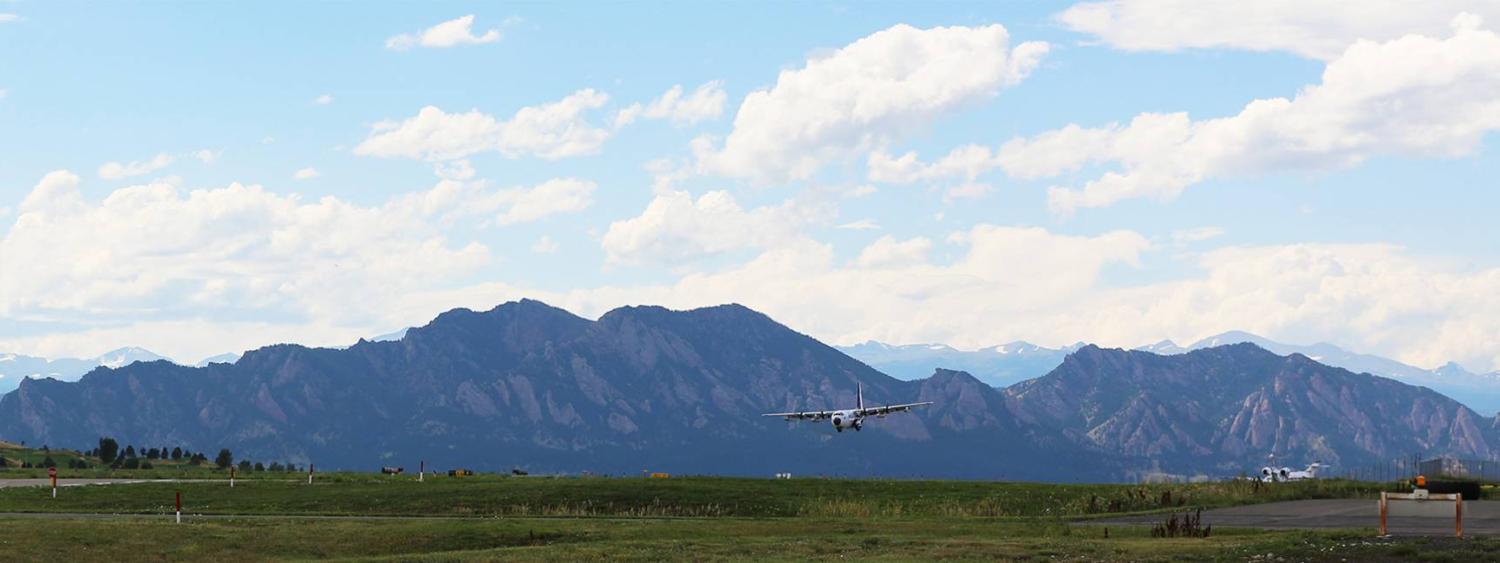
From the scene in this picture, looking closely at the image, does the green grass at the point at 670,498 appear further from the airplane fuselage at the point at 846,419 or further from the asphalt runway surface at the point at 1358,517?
the airplane fuselage at the point at 846,419

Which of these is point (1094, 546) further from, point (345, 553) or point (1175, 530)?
point (345, 553)

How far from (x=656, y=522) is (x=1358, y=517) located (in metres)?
27.0

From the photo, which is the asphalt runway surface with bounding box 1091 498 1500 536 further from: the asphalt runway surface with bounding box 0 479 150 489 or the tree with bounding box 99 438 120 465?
the tree with bounding box 99 438 120 465

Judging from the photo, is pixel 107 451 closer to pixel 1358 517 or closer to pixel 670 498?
pixel 670 498

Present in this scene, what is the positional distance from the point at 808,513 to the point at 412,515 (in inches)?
712

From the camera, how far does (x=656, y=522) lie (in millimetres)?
65250

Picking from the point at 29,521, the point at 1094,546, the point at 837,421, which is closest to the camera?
the point at 1094,546

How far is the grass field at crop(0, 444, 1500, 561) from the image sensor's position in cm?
4778

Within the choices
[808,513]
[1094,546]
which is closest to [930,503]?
[808,513]

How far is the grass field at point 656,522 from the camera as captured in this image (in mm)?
47781

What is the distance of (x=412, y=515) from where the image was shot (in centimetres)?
7438

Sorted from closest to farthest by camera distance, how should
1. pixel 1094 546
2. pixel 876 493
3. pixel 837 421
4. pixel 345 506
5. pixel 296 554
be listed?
pixel 1094 546
pixel 296 554
pixel 345 506
pixel 876 493
pixel 837 421

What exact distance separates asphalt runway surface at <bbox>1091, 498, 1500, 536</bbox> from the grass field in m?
3.49

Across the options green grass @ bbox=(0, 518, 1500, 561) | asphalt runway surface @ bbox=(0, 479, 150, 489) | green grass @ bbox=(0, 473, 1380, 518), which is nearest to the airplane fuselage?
green grass @ bbox=(0, 473, 1380, 518)
